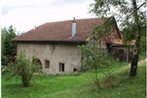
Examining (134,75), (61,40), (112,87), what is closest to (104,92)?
(112,87)

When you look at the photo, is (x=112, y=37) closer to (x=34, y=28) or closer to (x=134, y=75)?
(x=134, y=75)

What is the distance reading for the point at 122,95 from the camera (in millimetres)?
11891

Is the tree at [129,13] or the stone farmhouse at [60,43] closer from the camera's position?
the tree at [129,13]

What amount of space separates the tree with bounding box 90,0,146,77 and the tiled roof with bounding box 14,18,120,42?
14930 millimetres

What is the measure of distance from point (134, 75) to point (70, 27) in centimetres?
2088

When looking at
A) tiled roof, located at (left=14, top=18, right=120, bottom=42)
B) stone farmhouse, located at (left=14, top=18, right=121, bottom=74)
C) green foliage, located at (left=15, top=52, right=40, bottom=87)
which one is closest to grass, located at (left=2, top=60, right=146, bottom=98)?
green foliage, located at (left=15, top=52, right=40, bottom=87)

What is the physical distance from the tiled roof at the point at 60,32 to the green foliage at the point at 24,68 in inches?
484

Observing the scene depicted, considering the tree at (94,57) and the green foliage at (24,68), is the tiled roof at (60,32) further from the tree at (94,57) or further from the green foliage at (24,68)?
the tree at (94,57)

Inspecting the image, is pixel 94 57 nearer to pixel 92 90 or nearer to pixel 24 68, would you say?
pixel 92 90

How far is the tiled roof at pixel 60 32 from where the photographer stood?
3228 cm

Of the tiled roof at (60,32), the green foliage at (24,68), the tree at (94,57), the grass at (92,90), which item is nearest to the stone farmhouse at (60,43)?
the tiled roof at (60,32)

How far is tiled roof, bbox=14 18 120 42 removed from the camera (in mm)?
32281

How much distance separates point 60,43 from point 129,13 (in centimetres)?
1920

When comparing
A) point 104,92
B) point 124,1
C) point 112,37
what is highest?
point 124,1
